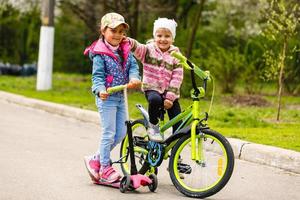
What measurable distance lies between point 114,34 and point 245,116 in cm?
691

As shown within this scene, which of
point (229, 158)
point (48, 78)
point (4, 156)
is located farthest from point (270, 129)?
point (48, 78)

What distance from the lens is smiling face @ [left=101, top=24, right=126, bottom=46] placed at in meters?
6.70

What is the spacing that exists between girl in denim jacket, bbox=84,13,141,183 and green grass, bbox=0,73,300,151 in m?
3.04

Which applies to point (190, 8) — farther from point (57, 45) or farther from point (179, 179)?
point (179, 179)

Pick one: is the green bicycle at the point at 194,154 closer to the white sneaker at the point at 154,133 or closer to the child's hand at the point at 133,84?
the white sneaker at the point at 154,133

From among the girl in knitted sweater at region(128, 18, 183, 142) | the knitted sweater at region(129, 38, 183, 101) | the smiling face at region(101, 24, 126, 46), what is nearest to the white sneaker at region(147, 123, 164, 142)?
the girl in knitted sweater at region(128, 18, 183, 142)

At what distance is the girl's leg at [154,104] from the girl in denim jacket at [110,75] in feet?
0.91

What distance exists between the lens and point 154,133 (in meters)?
6.87

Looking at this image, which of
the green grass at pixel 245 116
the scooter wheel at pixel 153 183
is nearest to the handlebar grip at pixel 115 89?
the scooter wheel at pixel 153 183

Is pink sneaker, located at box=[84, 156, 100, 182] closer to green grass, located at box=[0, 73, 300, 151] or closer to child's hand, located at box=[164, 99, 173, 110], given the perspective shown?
child's hand, located at box=[164, 99, 173, 110]

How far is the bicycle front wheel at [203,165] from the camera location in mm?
6234

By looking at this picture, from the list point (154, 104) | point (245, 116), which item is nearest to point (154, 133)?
point (154, 104)

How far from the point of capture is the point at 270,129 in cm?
1125

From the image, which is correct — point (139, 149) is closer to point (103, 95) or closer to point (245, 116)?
point (103, 95)
